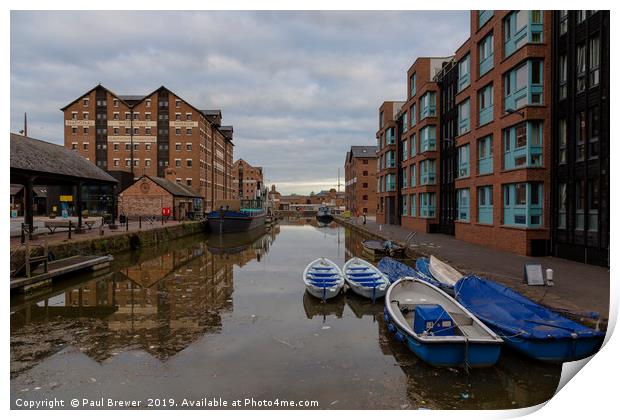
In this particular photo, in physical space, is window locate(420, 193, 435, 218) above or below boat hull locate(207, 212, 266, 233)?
above

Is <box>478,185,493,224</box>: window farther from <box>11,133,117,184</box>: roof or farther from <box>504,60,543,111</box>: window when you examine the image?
<box>11,133,117,184</box>: roof

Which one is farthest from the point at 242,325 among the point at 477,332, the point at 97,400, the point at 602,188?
the point at 602,188

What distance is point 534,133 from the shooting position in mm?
20031

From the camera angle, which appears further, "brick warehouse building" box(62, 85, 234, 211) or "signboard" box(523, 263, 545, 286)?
"brick warehouse building" box(62, 85, 234, 211)

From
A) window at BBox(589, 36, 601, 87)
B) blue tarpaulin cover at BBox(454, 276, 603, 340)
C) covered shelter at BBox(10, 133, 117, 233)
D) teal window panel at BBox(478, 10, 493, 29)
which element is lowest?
blue tarpaulin cover at BBox(454, 276, 603, 340)

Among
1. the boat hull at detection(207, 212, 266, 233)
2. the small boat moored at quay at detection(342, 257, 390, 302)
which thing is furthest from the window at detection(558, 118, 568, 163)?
the boat hull at detection(207, 212, 266, 233)

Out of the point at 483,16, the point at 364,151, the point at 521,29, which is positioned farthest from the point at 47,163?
the point at 364,151

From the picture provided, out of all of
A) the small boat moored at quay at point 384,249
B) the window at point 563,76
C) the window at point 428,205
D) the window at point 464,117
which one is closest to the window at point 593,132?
the window at point 563,76

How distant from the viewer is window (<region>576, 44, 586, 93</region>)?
17034 mm

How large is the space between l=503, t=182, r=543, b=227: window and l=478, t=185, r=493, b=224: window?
2.09m

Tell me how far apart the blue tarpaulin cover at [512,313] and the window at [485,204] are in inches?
529

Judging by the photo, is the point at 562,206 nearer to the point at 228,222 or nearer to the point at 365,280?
the point at 365,280

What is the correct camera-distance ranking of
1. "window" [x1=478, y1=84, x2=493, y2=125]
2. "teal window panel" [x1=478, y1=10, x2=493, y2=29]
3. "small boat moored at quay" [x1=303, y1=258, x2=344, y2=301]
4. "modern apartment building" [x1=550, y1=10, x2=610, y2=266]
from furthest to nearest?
"window" [x1=478, y1=84, x2=493, y2=125] < "teal window panel" [x1=478, y1=10, x2=493, y2=29] < "modern apartment building" [x1=550, y1=10, x2=610, y2=266] < "small boat moored at quay" [x1=303, y1=258, x2=344, y2=301]

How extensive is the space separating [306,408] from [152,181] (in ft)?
153
